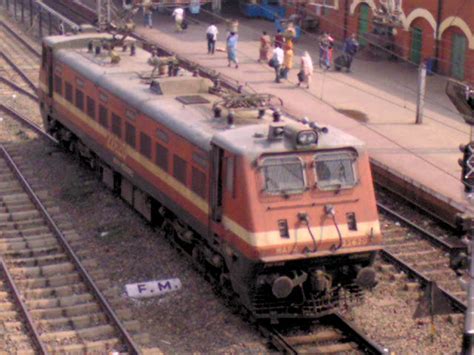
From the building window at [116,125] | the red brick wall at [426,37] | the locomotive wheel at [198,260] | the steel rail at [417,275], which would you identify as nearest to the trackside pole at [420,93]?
the red brick wall at [426,37]

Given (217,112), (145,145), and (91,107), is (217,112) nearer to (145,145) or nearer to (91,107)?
A: (145,145)

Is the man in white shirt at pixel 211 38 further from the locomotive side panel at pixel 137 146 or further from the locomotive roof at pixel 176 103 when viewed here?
the locomotive side panel at pixel 137 146

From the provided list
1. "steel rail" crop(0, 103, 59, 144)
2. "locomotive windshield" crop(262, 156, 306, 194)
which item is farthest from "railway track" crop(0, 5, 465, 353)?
"steel rail" crop(0, 103, 59, 144)

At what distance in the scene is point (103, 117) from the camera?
70.8 ft

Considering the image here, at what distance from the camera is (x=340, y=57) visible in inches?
1457

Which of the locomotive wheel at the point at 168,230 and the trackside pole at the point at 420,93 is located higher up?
the trackside pole at the point at 420,93

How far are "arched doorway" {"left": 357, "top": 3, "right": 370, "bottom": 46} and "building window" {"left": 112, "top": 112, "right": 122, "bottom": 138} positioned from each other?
21.0 m

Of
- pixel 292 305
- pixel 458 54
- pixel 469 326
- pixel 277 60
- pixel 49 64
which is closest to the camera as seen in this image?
pixel 469 326

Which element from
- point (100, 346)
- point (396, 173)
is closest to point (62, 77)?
point (396, 173)

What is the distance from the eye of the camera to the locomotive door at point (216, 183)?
1617 cm

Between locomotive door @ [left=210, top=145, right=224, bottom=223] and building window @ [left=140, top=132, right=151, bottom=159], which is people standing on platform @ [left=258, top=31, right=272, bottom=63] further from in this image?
locomotive door @ [left=210, top=145, right=224, bottom=223]

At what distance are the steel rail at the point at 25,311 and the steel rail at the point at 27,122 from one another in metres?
8.50

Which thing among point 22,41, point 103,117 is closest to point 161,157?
point 103,117

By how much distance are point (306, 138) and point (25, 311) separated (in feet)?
16.8
